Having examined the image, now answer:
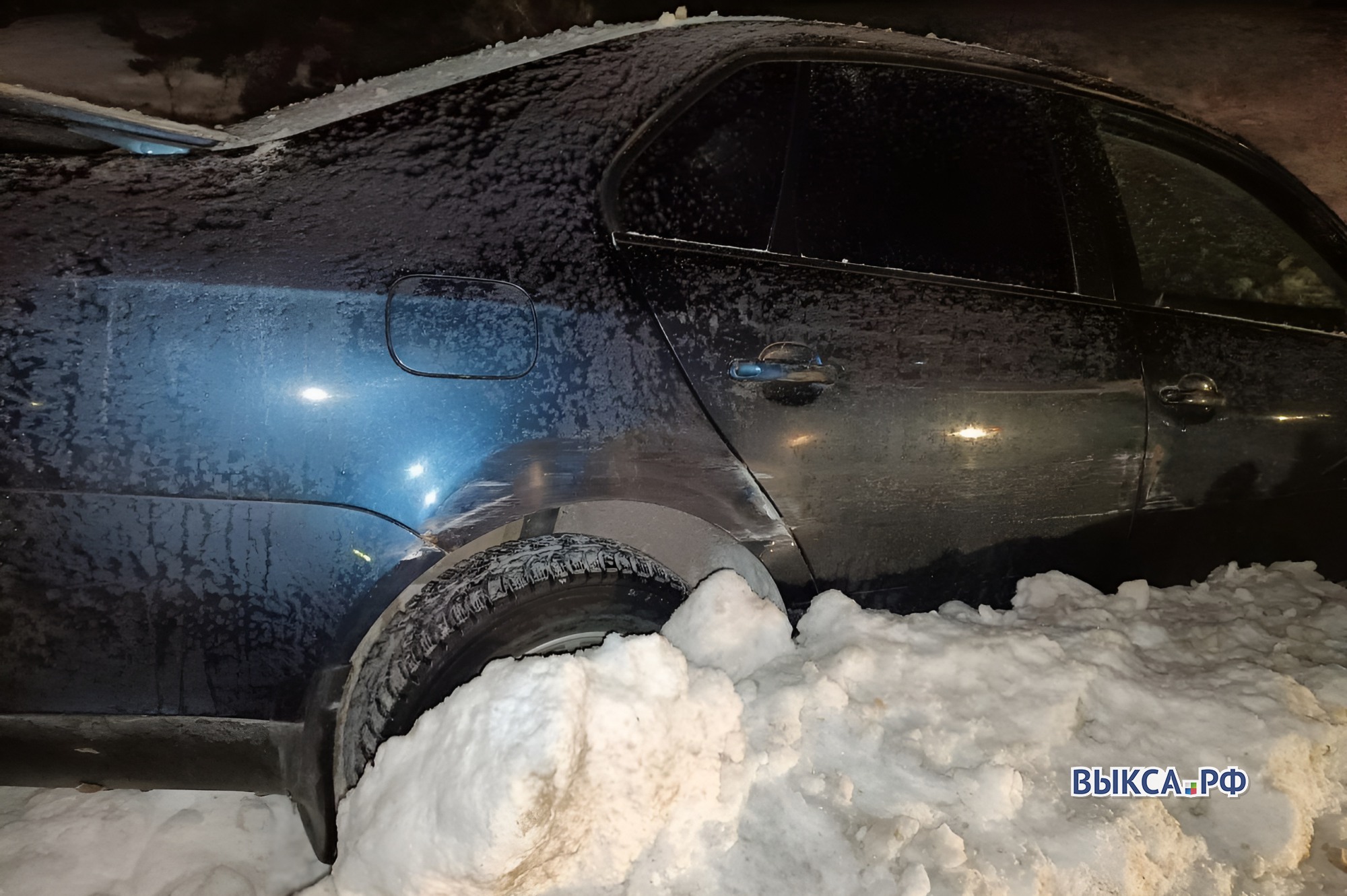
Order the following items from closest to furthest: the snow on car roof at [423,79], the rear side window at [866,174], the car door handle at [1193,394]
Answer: the snow on car roof at [423,79] < the rear side window at [866,174] < the car door handle at [1193,394]

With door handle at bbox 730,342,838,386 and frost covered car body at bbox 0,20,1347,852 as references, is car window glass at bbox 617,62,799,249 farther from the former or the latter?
door handle at bbox 730,342,838,386

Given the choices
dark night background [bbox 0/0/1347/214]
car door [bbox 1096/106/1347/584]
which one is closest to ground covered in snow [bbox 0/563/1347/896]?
car door [bbox 1096/106/1347/584]

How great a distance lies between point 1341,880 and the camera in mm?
1623

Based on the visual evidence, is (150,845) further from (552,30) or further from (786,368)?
(552,30)

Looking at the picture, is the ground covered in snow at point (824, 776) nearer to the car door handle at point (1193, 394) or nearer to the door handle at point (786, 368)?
the door handle at point (786, 368)

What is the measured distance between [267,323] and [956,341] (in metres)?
1.52

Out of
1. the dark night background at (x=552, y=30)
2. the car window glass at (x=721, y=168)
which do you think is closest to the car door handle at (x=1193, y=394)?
the car window glass at (x=721, y=168)

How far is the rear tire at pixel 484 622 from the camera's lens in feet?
4.82

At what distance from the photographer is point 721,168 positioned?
67.6 inches

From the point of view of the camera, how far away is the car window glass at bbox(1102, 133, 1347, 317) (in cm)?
218

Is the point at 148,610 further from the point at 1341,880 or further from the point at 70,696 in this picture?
the point at 1341,880

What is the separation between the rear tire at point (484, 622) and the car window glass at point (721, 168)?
73 cm

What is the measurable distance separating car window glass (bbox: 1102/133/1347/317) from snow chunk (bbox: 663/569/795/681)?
57.7 inches

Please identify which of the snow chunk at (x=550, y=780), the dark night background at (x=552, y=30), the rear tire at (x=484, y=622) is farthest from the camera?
the dark night background at (x=552, y=30)
